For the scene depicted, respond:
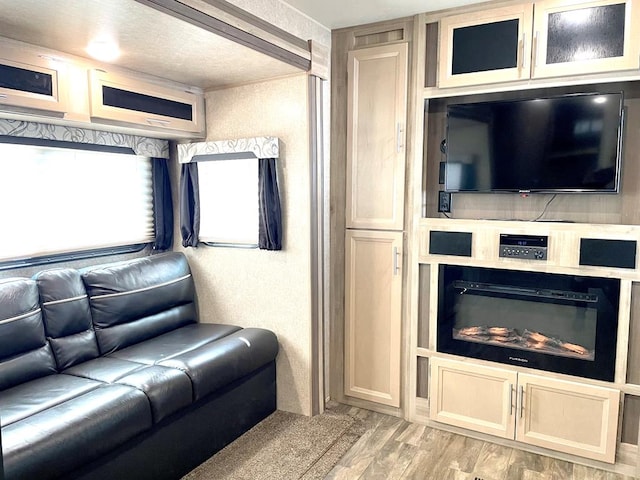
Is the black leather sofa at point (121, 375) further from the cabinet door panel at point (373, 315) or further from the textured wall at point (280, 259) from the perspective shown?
the cabinet door panel at point (373, 315)

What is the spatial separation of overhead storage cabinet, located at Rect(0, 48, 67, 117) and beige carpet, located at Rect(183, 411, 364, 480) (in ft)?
6.65

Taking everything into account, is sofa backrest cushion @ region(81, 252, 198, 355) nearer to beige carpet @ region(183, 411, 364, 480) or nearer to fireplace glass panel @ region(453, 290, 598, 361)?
beige carpet @ region(183, 411, 364, 480)

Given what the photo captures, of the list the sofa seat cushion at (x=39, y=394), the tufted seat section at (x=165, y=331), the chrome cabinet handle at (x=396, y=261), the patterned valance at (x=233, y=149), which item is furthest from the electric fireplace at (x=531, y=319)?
the sofa seat cushion at (x=39, y=394)

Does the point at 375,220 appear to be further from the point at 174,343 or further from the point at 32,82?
the point at 32,82

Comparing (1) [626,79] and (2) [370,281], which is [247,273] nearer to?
(2) [370,281]

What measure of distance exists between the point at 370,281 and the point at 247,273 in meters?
0.84

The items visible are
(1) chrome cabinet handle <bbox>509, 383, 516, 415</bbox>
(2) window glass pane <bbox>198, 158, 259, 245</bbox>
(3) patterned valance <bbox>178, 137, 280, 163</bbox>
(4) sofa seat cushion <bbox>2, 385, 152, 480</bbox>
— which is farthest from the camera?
(2) window glass pane <bbox>198, 158, 259, 245</bbox>

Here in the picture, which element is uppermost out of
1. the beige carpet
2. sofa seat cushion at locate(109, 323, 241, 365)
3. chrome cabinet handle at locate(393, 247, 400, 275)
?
chrome cabinet handle at locate(393, 247, 400, 275)

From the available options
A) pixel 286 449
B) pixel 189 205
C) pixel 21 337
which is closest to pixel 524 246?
pixel 286 449

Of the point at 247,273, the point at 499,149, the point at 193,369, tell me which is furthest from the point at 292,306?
the point at 499,149

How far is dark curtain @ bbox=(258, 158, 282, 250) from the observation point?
303 cm

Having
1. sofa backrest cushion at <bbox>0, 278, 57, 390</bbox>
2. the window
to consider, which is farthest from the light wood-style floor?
the window

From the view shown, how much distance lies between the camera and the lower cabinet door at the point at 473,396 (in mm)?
2789

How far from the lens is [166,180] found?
3506mm
